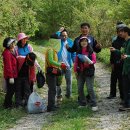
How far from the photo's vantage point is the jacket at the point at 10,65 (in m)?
9.79

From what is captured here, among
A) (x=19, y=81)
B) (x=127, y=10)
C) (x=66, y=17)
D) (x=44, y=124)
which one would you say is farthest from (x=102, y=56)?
(x=66, y=17)

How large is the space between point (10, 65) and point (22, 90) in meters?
0.84

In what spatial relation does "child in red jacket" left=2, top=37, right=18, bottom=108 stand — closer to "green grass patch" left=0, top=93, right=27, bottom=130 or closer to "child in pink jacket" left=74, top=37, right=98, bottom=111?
"green grass patch" left=0, top=93, right=27, bottom=130

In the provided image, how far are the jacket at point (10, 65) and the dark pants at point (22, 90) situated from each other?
26 centimetres

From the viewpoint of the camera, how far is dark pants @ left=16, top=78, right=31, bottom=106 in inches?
396

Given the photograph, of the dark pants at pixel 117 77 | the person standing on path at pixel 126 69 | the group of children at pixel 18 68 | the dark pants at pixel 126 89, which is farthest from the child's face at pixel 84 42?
the dark pants at pixel 117 77

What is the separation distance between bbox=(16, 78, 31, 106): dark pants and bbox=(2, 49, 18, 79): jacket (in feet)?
0.87

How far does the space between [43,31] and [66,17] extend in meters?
2.99

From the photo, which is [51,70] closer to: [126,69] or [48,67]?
[48,67]

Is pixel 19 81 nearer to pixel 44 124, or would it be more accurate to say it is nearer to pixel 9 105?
pixel 9 105

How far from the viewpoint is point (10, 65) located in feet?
32.1

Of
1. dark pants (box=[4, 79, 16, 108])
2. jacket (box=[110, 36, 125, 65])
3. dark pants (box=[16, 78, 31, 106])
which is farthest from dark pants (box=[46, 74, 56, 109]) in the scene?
jacket (box=[110, 36, 125, 65])

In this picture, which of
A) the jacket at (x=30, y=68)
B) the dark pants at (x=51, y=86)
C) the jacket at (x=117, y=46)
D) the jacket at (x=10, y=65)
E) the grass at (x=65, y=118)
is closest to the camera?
the grass at (x=65, y=118)

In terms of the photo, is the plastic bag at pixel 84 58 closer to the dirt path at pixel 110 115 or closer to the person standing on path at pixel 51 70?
the person standing on path at pixel 51 70
